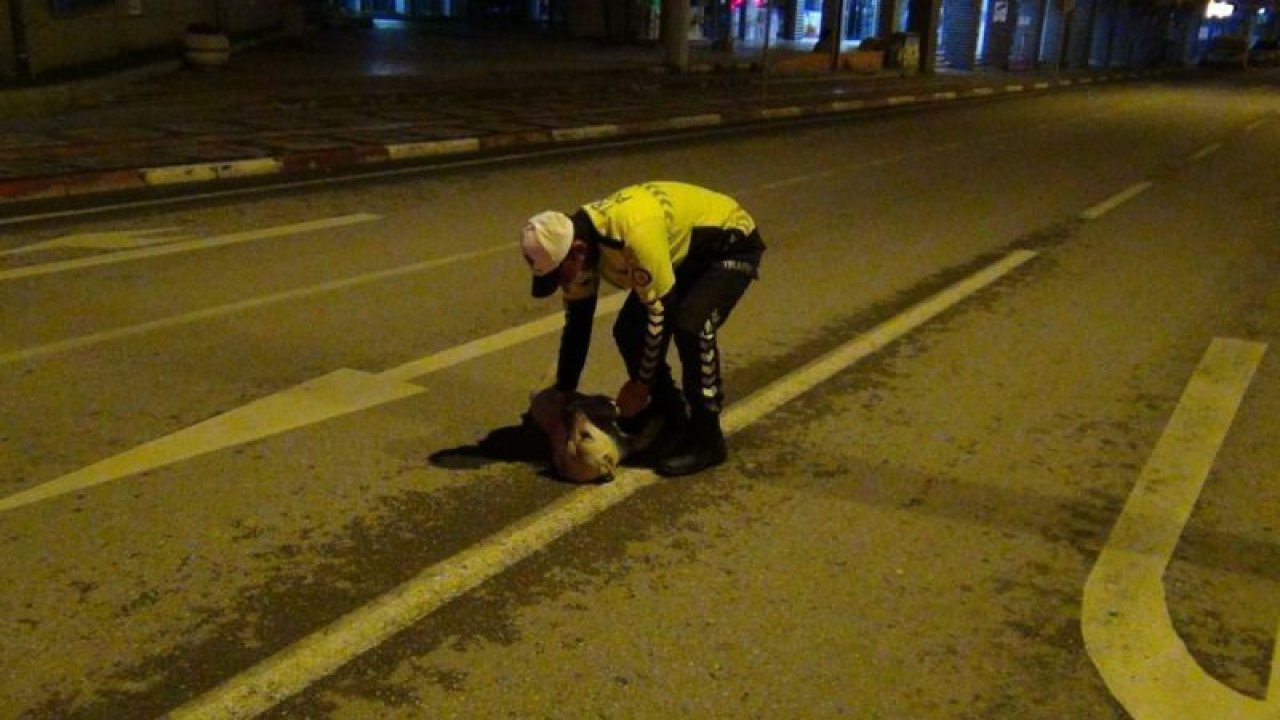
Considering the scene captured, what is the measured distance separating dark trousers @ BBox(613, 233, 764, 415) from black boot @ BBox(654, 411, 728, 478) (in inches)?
2.1

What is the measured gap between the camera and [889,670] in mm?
3115

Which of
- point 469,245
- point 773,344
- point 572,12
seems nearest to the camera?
point 773,344

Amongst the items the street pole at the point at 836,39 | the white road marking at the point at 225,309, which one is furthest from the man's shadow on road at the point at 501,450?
the street pole at the point at 836,39

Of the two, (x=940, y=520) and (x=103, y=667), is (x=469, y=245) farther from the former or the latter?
(x=103, y=667)

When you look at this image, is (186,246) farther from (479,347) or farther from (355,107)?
(355,107)

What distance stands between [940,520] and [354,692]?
7.18 feet

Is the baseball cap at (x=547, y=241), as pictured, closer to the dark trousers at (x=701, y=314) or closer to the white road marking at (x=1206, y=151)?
the dark trousers at (x=701, y=314)

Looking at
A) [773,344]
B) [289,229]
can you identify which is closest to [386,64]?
[289,229]

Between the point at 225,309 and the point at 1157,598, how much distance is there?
5.14 metres

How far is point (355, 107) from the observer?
1811 cm

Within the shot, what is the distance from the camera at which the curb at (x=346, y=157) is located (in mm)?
10477

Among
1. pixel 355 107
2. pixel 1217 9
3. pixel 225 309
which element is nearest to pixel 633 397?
pixel 225 309

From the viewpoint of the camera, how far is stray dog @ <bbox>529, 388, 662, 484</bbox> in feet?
14.0

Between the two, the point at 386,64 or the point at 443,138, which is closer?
the point at 443,138
